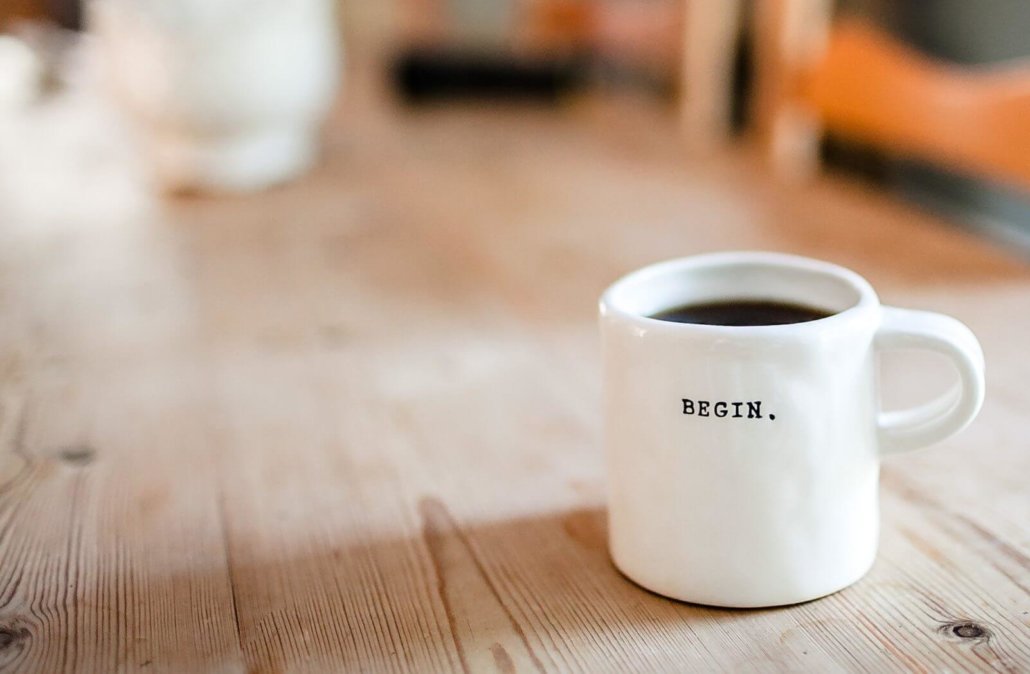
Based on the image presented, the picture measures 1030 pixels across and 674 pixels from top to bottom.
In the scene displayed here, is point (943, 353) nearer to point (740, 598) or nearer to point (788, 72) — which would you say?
point (740, 598)

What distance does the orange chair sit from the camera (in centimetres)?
90

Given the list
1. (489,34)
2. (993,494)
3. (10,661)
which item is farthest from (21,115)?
(993,494)

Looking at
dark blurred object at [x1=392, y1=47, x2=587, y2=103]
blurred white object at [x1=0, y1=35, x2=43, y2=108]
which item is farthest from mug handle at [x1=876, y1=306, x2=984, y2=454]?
blurred white object at [x1=0, y1=35, x2=43, y2=108]

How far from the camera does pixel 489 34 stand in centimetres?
222

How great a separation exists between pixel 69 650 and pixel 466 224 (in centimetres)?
73

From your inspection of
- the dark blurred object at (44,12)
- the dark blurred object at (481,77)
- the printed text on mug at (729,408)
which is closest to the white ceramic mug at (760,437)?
the printed text on mug at (729,408)

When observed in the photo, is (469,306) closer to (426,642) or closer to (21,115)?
(426,642)

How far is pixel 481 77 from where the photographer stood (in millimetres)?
1727

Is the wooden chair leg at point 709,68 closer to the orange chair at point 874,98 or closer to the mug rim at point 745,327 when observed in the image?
the orange chair at point 874,98

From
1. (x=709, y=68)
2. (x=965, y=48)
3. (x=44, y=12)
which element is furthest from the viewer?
(x=44, y=12)

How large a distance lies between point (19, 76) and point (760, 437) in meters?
1.88

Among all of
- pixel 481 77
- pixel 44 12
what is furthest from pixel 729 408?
pixel 44 12

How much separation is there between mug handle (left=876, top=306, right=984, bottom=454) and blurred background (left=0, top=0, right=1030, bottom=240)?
524 millimetres

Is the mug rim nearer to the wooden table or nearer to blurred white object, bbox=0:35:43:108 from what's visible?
the wooden table
